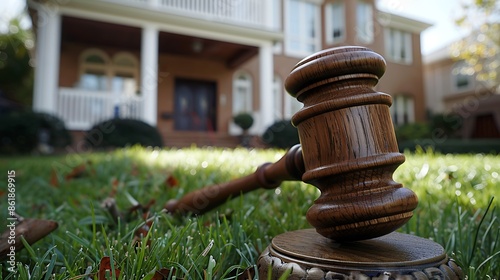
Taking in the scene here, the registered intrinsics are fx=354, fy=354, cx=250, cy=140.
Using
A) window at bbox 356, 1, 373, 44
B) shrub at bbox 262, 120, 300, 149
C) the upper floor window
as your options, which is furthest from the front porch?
the upper floor window

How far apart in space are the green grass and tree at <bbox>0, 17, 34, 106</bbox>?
16.8 metres

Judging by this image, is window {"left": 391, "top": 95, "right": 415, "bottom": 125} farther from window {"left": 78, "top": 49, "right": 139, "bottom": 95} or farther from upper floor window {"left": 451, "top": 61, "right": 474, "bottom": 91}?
window {"left": 78, "top": 49, "right": 139, "bottom": 95}

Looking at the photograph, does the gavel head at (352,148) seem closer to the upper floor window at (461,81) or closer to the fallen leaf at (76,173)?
the fallen leaf at (76,173)

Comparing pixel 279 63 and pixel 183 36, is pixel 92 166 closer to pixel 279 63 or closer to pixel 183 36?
pixel 183 36

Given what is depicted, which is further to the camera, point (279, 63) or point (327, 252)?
point (279, 63)

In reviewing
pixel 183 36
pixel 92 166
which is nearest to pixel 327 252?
pixel 92 166

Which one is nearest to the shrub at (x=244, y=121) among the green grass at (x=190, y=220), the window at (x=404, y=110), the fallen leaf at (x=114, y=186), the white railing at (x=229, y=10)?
the white railing at (x=229, y=10)

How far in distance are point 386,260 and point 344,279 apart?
0.31ft

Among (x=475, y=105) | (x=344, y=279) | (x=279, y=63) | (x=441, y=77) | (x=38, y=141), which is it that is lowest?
(x=344, y=279)

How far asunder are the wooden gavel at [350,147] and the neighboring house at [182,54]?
6.51 m

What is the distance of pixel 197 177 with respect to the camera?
98.9 inches

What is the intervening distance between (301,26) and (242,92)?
3.40 metres

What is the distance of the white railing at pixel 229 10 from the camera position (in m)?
9.88

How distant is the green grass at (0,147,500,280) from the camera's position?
996 millimetres
